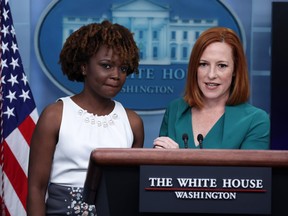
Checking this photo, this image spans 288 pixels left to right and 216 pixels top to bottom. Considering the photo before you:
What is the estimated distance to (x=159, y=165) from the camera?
1720mm

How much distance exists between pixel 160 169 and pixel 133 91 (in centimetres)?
293

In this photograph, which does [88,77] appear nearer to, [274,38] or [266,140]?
[266,140]

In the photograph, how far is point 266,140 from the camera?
2490mm

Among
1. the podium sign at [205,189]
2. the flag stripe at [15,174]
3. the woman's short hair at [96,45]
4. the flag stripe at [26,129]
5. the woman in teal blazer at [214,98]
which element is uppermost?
the woman's short hair at [96,45]

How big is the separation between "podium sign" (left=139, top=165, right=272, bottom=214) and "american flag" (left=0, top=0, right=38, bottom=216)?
2.51 m

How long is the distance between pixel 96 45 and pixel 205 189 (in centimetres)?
105

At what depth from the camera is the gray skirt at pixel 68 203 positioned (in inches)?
102

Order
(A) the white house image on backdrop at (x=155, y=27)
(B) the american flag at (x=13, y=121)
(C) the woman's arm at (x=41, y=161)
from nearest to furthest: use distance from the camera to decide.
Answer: (C) the woman's arm at (x=41, y=161), (B) the american flag at (x=13, y=121), (A) the white house image on backdrop at (x=155, y=27)

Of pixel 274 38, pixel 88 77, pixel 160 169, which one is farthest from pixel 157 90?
pixel 160 169

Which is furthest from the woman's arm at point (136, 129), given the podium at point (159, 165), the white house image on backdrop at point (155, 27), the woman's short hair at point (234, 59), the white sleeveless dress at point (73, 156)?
the white house image on backdrop at point (155, 27)

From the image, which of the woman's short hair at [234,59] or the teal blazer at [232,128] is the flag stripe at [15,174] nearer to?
the teal blazer at [232,128]

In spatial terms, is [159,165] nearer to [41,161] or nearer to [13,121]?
[41,161]

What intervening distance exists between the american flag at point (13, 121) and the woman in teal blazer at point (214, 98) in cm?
165

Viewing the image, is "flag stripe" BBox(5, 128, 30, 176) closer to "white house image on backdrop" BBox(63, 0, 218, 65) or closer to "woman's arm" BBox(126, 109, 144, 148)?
"white house image on backdrop" BBox(63, 0, 218, 65)
